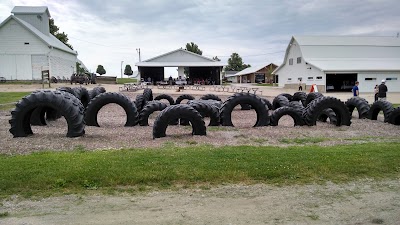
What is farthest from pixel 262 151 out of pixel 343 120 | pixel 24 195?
pixel 343 120

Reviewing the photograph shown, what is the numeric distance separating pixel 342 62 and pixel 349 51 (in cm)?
423

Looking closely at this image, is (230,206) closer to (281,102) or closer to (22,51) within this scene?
(281,102)

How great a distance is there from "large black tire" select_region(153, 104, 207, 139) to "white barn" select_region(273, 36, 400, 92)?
128 feet

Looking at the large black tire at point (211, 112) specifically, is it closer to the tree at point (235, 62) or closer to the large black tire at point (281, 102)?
the large black tire at point (281, 102)

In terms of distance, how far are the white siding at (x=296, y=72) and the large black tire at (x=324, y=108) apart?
34.7 metres

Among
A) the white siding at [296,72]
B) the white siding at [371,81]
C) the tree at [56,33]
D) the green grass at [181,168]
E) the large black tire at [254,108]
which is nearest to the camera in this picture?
the green grass at [181,168]

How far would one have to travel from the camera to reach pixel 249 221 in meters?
4.83

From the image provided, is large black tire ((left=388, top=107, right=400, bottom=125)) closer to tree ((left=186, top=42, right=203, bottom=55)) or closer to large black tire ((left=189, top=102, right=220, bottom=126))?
large black tire ((left=189, top=102, right=220, bottom=126))

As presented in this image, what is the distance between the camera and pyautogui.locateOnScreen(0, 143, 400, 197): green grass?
632cm

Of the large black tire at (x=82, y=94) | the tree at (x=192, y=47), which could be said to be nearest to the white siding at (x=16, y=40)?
the large black tire at (x=82, y=94)

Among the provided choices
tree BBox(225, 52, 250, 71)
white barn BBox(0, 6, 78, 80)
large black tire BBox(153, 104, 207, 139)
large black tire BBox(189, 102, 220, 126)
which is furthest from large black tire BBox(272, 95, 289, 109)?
tree BBox(225, 52, 250, 71)

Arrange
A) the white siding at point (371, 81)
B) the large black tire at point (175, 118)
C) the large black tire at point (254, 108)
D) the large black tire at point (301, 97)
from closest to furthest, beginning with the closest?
the large black tire at point (175, 118) < the large black tire at point (254, 108) < the large black tire at point (301, 97) < the white siding at point (371, 81)

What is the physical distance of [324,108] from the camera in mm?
14359

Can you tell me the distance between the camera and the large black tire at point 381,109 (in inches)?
609
